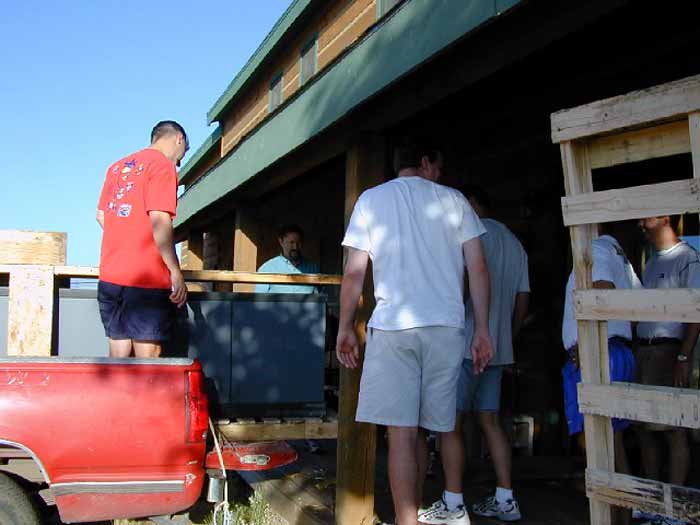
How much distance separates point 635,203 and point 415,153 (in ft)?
4.64

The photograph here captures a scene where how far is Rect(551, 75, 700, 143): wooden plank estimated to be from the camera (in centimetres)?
231

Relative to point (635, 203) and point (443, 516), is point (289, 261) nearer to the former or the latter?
point (443, 516)

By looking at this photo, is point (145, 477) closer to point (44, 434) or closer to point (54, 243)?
point (44, 434)

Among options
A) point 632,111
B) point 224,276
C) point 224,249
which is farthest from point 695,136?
point 224,249

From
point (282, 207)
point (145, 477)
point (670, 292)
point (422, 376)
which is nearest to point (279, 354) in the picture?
point (145, 477)

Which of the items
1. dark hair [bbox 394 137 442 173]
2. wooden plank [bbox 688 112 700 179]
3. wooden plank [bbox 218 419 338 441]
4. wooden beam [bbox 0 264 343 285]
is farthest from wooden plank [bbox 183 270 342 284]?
wooden plank [bbox 688 112 700 179]

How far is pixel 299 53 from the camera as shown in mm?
11477

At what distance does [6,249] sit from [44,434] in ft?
3.85

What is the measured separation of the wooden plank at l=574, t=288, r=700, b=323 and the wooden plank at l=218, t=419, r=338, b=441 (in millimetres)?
2579

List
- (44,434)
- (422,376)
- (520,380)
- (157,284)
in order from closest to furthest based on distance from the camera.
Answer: (422,376)
(44,434)
(157,284)
(520,380)

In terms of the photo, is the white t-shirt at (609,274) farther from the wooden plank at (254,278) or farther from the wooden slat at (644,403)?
the wooden plank at (254,278)

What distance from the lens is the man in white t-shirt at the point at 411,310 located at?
10.6ft

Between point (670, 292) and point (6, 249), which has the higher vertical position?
point (6, 249)

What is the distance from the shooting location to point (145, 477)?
3643 millimetres
